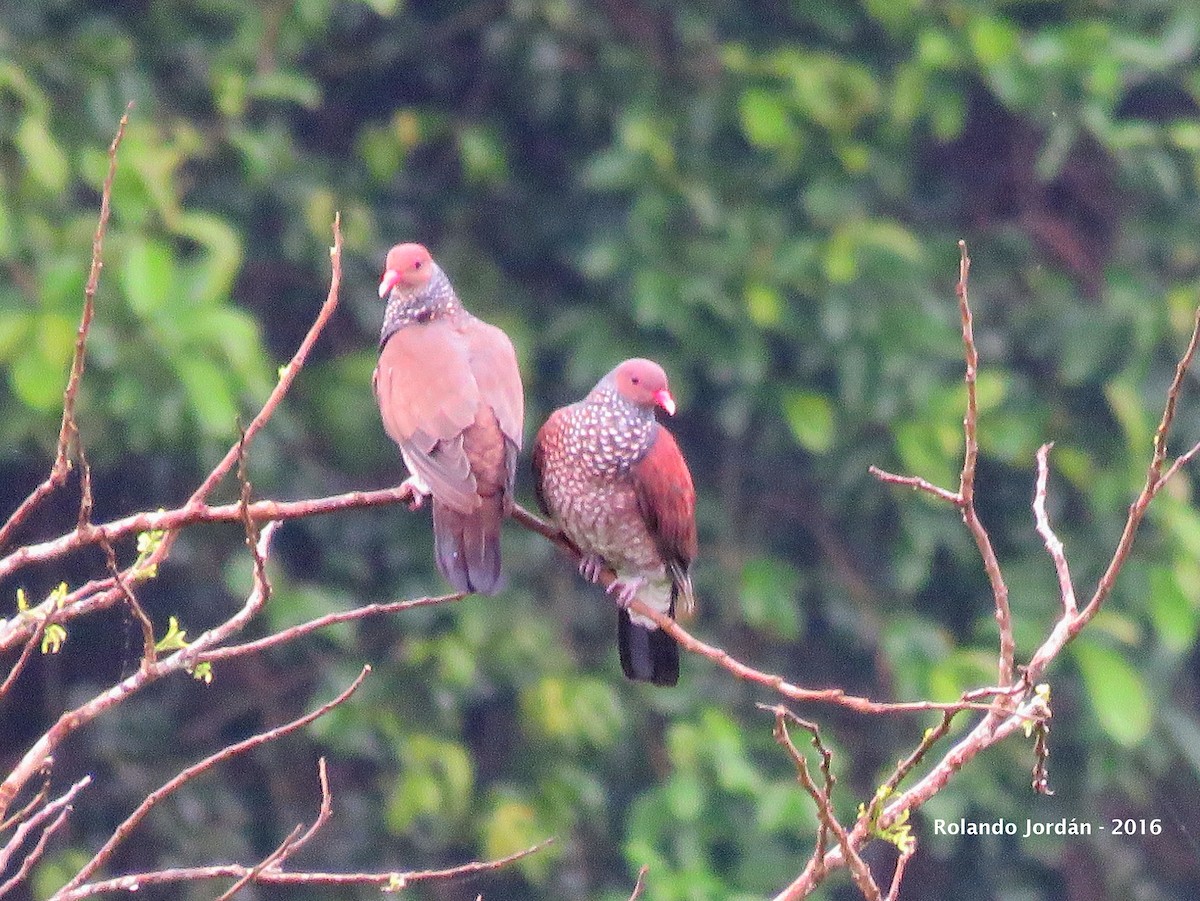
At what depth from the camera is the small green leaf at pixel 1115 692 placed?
4.41 metres

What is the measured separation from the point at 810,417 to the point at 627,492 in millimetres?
1754

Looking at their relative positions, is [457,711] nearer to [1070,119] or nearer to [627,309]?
[627,309]

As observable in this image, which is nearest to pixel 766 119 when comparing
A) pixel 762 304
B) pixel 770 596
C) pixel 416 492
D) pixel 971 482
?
pixel 762 304

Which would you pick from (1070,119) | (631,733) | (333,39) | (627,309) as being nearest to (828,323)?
(627,309)

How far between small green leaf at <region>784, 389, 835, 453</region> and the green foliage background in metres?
0.02

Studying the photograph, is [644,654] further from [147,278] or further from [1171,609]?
[1171,609]

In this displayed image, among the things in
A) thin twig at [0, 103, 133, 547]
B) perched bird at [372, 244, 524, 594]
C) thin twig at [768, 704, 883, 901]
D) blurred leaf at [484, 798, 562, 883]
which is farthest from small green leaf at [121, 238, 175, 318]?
A: thin twig at [768, 704, 883, 901]

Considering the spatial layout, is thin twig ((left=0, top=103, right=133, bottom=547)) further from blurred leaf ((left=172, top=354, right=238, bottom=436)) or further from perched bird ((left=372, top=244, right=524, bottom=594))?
blurred leaf ((left=172, top=354, right=238, bottom=436))

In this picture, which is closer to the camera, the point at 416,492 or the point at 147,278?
the point at 416,492

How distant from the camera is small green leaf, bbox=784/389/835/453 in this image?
4590 mm

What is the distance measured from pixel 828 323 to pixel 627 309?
20.9 inches

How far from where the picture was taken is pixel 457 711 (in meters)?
4.55

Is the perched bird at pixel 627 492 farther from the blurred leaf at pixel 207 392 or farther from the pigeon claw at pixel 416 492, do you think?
the blurred leaf at pixel 207 392

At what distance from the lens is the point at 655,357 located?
185 inches
